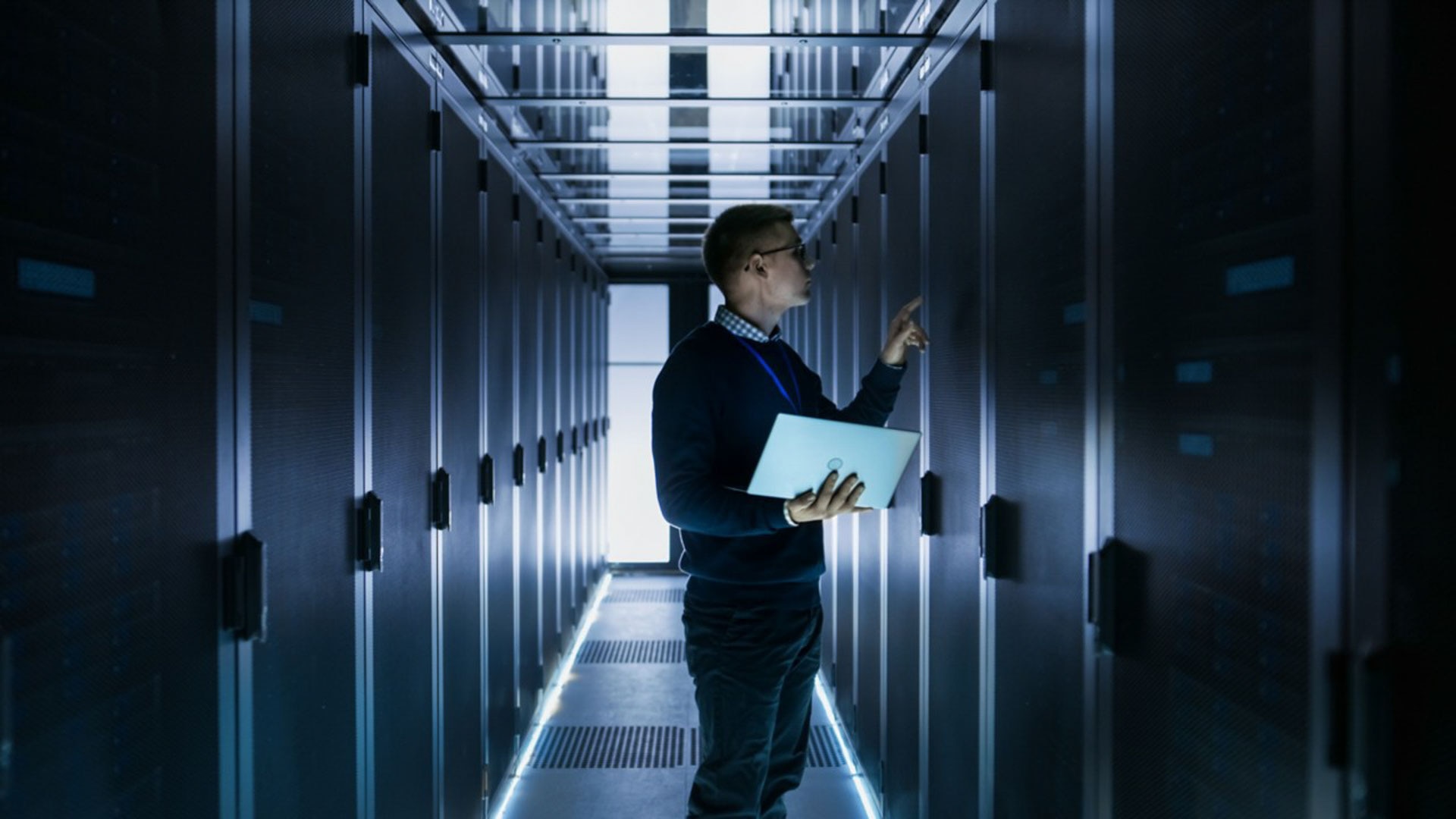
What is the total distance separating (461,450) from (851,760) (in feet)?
6.96

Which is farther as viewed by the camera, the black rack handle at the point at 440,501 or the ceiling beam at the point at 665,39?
the black rack handle at the point at 440,501

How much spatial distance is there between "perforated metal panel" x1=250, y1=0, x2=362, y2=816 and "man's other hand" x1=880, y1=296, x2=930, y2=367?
1.25 metres

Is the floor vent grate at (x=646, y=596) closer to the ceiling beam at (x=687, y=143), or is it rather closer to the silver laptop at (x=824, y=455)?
the ceiling beam at (x=687, y=143)

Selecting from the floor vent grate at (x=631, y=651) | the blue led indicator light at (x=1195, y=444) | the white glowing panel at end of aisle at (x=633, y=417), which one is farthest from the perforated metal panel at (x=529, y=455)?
the white glowing panel at end of aisle at (x=633, y=417)

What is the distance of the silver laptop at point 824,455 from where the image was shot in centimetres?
171

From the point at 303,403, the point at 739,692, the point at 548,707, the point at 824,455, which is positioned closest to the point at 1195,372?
the point at 824,455

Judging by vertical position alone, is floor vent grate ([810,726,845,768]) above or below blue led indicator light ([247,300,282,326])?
below

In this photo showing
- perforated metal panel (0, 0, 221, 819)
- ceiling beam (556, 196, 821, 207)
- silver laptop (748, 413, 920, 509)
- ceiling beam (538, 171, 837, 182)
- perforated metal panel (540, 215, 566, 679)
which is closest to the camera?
perforated metal panel (0, 0, 221, 819)

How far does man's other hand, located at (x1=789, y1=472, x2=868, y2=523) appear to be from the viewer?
5.87ft

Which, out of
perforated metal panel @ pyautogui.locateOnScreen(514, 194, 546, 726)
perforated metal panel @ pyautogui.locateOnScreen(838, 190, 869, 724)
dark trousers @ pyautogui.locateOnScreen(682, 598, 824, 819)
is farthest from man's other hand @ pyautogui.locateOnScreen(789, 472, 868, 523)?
perforated metal panel @ pyautogui.locateOnScreen(514, 194, 546, 726)

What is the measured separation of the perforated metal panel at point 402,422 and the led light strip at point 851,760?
1.22 metres

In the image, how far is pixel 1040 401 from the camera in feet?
5.58

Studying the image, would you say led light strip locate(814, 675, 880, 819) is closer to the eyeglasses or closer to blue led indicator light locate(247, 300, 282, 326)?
the eyeglasses

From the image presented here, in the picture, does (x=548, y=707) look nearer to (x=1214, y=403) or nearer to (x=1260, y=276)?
(x=1214, y=403)
